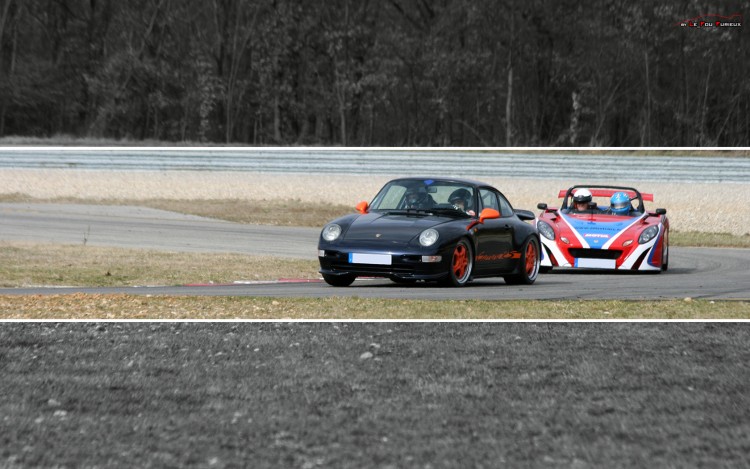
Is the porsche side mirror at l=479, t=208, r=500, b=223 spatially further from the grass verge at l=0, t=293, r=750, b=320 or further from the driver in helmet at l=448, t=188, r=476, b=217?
the grass verge at l=0, t=293, r=750, b=320

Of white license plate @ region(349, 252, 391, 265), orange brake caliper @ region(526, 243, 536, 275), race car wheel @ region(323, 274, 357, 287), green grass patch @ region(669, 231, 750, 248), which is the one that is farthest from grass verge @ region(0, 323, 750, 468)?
green grass patch @ region(669, 231, 750, 248)

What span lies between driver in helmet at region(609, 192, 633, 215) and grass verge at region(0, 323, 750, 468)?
7175 mm

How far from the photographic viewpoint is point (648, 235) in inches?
573

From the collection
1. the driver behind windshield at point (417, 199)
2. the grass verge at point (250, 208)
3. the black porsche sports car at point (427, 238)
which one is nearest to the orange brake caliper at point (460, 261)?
the black porsche sports car at point (427, 238)

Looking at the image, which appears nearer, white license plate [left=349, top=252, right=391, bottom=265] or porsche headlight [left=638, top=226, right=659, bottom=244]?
white license plate [left=349, top=252, right=391, bottom=265]

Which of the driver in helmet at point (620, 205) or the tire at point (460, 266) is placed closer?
the tire at point (460, 266)

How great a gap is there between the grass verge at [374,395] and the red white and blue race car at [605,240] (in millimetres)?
6188

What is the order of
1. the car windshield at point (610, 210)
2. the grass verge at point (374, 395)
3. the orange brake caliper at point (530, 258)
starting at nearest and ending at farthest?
the grass verge at point (374, 395) → the orange brake caliper at point (530, 258) → the car windshield at point (610, 210)

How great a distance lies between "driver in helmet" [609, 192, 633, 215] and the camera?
50.5 feet

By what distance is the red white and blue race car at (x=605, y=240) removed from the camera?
14.5 meters

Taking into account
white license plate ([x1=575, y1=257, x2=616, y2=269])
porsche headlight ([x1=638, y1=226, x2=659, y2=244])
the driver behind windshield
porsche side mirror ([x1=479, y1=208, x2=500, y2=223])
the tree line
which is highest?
the tree line

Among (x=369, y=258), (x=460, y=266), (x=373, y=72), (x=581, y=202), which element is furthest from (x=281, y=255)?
(x=373, y=72)

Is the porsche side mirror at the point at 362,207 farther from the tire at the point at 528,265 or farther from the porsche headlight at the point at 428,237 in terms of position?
the tire at the point at 528,265

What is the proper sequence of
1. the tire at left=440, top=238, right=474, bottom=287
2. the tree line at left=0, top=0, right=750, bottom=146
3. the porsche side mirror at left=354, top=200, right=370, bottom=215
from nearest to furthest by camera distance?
the tire at left=440, top=238, right=474, bottom=287 → the porsche side mirror at left=354, top=200, right=370, bottom=215 → the tree line at left=0, top=0, right=750, bottom=146
